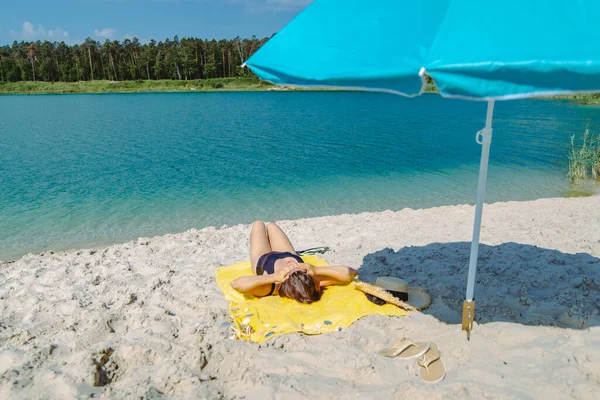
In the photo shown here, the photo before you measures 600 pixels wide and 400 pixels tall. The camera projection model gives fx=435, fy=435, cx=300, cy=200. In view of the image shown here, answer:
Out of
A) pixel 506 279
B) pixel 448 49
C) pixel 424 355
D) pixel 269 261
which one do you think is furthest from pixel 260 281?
pixel 448 49

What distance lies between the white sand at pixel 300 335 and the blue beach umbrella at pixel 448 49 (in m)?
1.64

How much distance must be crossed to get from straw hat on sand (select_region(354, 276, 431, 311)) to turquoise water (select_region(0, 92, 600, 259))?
5295 mm

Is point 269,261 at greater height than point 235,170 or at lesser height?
greater

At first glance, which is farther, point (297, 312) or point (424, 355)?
point (297, 312)

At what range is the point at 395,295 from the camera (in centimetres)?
400

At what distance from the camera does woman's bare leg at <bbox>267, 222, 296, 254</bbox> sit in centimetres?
495

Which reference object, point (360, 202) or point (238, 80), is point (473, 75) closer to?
point (360, 202)

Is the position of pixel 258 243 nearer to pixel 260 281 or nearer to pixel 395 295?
pixel 260 281

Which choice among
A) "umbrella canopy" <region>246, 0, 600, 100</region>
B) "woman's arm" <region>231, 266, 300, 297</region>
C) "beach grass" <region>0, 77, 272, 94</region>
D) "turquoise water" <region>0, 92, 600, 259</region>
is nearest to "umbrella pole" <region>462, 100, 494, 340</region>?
"umbrella canopy" <region>246, 0, 600, 100</region>

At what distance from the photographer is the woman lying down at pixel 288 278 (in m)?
4.12

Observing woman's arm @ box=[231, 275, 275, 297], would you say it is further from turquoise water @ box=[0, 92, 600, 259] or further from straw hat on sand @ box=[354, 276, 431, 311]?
turquoise water @ box=[0, 92, 600, 259]

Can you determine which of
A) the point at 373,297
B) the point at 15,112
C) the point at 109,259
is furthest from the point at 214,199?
the point at 15,112

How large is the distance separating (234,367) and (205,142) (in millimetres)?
16366

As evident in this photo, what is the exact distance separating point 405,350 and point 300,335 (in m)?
0.85
